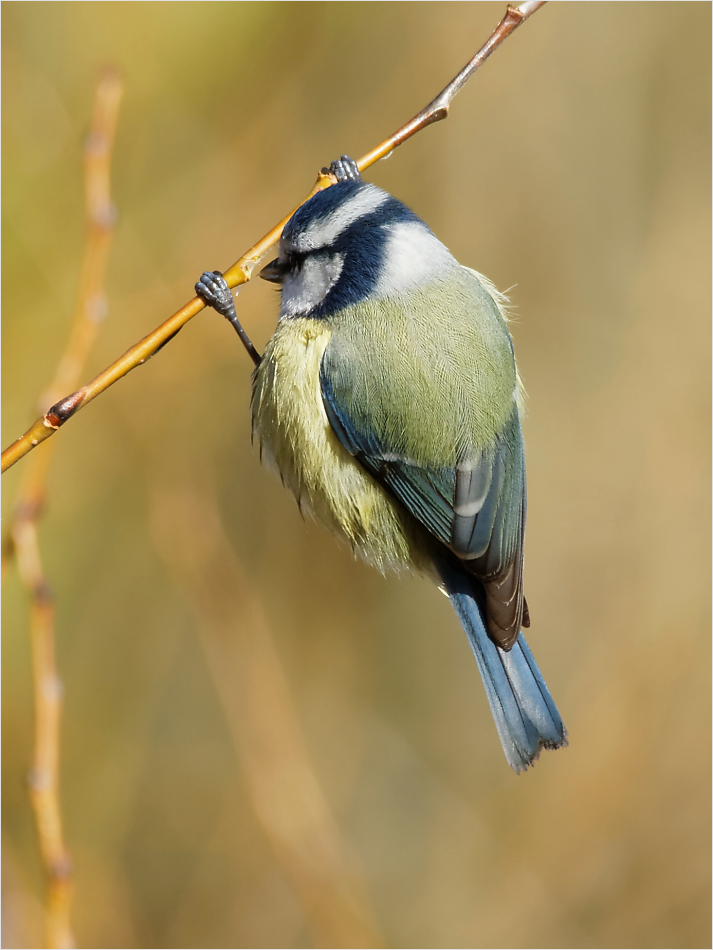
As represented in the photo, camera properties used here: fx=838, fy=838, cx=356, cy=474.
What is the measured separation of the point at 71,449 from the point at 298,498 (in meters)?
1.35

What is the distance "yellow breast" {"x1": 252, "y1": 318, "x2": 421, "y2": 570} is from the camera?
195 cm

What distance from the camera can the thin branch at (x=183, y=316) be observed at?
4.42ft

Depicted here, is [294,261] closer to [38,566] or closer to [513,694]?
[38,566]

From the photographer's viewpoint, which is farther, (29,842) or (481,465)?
(29,842)

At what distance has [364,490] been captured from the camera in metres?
2.04

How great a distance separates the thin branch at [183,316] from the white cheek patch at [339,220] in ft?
0.26

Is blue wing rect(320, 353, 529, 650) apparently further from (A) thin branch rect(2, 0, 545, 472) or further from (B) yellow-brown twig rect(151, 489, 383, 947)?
(B) yellow-brown twig rect(151, 489, 383, 947)

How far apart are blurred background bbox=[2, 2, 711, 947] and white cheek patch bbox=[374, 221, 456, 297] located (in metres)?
1.27

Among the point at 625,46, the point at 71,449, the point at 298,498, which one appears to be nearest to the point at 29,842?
the point at 71,449

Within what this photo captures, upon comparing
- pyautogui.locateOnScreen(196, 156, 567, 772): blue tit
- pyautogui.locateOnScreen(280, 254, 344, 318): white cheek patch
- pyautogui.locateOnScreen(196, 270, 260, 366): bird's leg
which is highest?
pyautogui.locateOnScreen(196, 270, 260, 366): bird's leg

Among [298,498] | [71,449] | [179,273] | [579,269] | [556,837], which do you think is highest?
[179,273]

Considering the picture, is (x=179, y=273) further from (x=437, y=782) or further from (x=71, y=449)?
(x=437, y=782)

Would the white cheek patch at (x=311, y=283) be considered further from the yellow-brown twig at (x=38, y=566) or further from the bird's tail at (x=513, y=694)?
the bird's tail at (x=513, y=694)

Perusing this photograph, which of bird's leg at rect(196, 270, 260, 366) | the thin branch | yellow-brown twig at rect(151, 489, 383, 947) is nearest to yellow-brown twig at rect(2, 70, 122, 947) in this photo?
the thin branch
